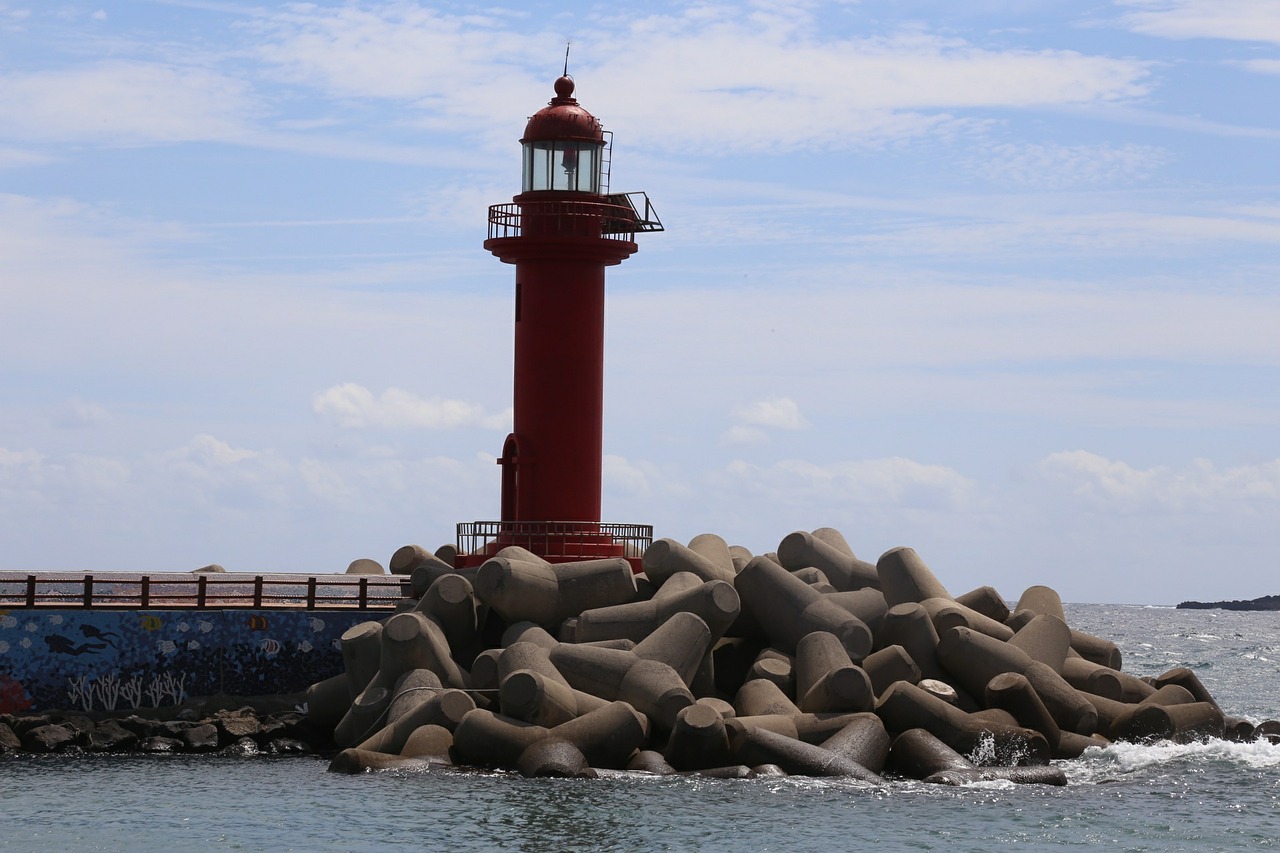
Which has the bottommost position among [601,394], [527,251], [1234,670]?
[1234,670]

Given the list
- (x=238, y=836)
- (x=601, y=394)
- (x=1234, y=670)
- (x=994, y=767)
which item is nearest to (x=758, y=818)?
(x=994, y=767)

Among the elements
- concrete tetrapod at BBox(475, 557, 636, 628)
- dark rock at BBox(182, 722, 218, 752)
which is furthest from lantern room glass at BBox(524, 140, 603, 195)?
dark rock at BBox(182, 722, 218, 752)

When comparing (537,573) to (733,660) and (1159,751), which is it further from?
(1159,751)

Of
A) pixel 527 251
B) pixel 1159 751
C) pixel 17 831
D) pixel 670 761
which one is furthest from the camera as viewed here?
pixel 527 251

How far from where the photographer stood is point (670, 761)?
73.8 feet

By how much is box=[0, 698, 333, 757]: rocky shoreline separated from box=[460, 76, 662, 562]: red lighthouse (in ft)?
15.7

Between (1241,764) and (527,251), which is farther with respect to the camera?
(527,251)

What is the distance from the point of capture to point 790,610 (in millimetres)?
26094

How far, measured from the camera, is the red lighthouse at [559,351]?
2912cm

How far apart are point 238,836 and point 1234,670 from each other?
49.4 m

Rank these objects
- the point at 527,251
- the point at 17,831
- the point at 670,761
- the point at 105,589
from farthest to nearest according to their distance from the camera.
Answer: the point at 527,251
the point at 105,589
the point at 670,761
the point at 17,831

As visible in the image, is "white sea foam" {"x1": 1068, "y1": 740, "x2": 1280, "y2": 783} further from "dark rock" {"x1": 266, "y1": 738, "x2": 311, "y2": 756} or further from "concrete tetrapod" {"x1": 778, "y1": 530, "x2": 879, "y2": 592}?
"dark rock" {"x1": 266, "y1": 738, "x2": 311, "y2": 756}

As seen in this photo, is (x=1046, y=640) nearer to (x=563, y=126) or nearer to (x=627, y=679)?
(x=627, y=679)

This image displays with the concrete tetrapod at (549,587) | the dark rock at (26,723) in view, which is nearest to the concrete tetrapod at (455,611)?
the concrete tetrapod at (549,587)
